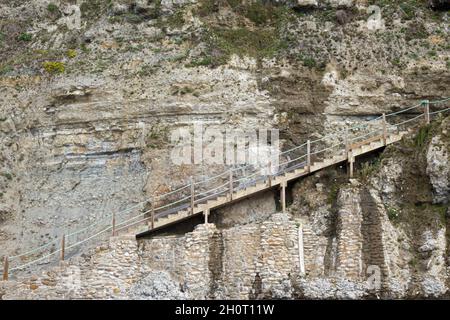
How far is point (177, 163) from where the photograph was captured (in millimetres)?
29719

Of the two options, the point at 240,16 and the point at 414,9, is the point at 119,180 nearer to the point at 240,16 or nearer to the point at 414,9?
the point at 240,16

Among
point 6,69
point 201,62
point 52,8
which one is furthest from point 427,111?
point 52,8

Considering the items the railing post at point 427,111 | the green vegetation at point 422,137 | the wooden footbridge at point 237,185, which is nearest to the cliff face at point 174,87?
the wooden footbridge at point 237,185

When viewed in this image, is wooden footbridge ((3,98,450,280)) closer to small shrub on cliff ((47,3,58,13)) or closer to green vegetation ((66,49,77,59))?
green vegetation ((66,49,77,59))

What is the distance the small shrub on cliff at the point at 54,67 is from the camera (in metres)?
32.8

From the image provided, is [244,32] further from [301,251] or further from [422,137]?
[301,251]

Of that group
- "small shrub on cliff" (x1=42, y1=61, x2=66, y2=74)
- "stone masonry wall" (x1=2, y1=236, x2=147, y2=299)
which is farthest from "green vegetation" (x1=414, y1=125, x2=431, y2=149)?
"small shrub on cliff" (x1=42, y1=61, x2=66, y2=74)

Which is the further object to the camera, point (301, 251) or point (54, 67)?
point (54, 67)

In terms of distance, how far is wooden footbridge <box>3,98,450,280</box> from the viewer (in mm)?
27728

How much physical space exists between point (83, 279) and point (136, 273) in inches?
66.8

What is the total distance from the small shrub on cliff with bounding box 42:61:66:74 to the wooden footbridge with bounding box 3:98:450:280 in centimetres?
688

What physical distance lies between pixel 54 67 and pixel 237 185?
9231 millimetres

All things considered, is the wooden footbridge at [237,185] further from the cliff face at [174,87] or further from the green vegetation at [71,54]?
the green vegetation at [71,54]

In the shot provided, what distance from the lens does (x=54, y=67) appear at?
32875 millimetres
